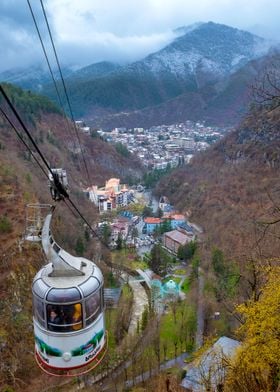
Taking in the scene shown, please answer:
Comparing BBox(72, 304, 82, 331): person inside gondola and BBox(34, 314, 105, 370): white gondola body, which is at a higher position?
BBox(72, 304, 82, 331): person inside gondola

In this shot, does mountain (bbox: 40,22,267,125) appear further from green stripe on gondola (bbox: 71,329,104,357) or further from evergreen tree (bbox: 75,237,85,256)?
green stripe on gondola (bbox: 71,329,104,357)

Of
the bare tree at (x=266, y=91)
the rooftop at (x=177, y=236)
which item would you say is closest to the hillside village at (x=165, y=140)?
the rooftop at (x=177, y=236)

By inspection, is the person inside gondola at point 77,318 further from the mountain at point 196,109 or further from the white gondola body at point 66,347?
the mountain at point 196,109

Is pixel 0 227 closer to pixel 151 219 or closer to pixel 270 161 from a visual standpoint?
pixel 151 219

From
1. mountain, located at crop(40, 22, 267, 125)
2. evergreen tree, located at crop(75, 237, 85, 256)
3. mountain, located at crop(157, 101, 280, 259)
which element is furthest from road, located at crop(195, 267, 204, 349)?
mountain, located at crop(40, 22, 267, 125)

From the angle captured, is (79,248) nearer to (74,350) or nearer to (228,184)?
(228,184)

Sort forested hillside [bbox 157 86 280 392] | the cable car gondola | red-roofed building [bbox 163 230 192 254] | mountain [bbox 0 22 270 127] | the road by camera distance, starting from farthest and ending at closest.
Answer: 1. mountain [bbox 0 22 270 127]
2. red-roofed building [bbox 163 230 192 254]
3. the road
4. forested hillside [bbox 157 86 280 392]
5. the cable car gondola

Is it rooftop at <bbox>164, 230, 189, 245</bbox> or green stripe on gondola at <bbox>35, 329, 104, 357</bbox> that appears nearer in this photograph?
green stripe on gondola at <bbox>35, 329, 104, 357</bbox>
